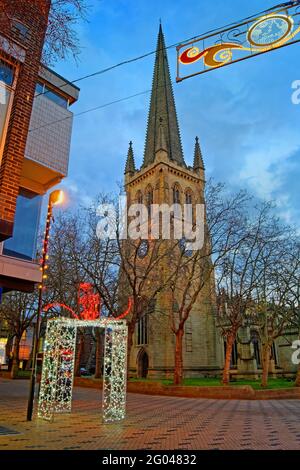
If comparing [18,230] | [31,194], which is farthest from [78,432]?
[31,194]

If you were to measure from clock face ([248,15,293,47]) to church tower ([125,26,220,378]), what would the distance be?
903 inches

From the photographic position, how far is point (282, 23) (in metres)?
5.67

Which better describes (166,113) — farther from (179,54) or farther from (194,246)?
(179,54)

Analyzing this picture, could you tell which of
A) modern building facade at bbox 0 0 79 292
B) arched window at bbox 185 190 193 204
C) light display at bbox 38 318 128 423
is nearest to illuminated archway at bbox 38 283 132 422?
light display at bbox 38 318 128 423

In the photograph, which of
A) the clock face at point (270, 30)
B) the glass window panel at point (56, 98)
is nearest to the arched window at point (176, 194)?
the glass window panel at point (56, 98)

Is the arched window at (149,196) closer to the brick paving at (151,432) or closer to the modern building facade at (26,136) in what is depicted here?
the modern building facade at (26,136)

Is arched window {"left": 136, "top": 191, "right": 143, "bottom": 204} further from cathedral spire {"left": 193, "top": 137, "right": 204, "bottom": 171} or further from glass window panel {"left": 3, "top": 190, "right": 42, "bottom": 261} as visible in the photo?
glass window panel {"left": 3, "top": 190, "right": 42, "bottom": 261}

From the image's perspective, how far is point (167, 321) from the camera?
38812mm

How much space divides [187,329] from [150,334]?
16.1 feet

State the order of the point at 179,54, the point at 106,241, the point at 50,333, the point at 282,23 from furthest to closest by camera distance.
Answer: the point at 106,241
the point at 50,333
the point at 179,54
the point at 282,23

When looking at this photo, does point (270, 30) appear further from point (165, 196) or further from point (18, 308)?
point (165, 196)

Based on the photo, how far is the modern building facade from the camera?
7672 mm

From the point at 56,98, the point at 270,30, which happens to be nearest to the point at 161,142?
the point at 56,98

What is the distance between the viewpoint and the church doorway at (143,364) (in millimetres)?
41188
